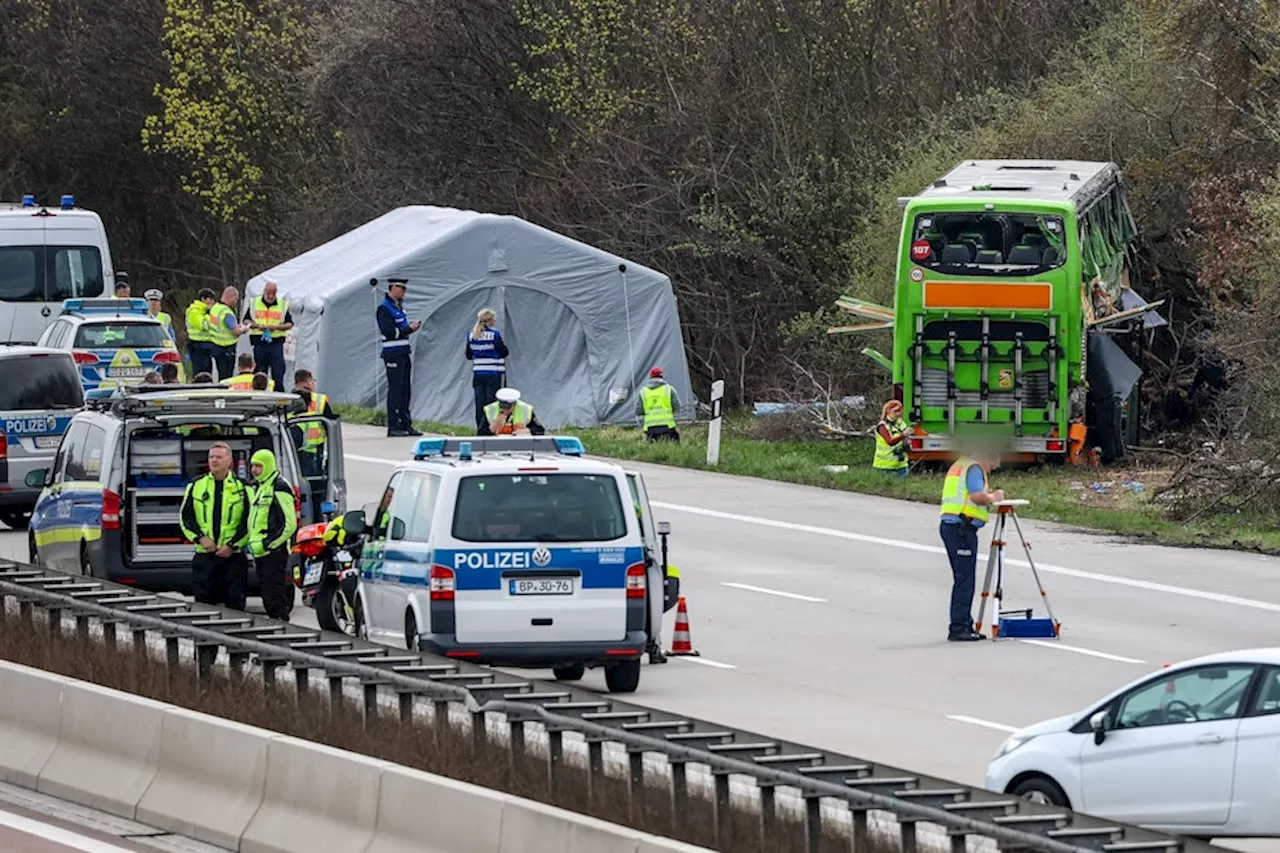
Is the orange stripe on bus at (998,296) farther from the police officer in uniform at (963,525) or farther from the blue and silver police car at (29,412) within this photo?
the blue and silver police car at (29,412)

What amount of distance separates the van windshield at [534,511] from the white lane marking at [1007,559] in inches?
322

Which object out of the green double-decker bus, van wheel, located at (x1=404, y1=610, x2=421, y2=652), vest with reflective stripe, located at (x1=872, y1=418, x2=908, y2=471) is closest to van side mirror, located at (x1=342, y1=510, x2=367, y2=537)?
van wheel, located at (x1=404, y1=610, x2=421, y2=652)

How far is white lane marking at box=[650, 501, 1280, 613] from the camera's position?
2270 centimetres

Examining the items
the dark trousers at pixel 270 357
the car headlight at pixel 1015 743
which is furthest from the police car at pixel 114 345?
the car headlight at pixel 1015 743

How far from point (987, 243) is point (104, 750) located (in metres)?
20.4

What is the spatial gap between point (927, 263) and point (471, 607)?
52.8 feet

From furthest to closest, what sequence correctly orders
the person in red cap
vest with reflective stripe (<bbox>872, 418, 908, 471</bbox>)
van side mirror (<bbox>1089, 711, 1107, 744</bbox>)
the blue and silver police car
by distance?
the person in red cap < vest with reflective stripe (<bbox>872, 418, 908, 471</bbox>) < the blue and silver police car < van side mirror (<bbox>1089, 711, 1107, 744</bbox>)

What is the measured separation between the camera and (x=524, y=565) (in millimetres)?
16172

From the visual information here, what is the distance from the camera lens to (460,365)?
37.6 m

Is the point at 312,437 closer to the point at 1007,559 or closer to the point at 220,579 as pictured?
the point at 220,579

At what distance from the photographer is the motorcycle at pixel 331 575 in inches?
744

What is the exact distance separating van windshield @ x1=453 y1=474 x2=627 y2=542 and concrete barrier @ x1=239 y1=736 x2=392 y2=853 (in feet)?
16.0

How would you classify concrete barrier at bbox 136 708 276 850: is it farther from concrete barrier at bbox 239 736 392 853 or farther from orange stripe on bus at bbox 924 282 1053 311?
orange stripe on bus at bbox 924 282 1053 311

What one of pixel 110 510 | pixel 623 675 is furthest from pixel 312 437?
pixel 623 675
